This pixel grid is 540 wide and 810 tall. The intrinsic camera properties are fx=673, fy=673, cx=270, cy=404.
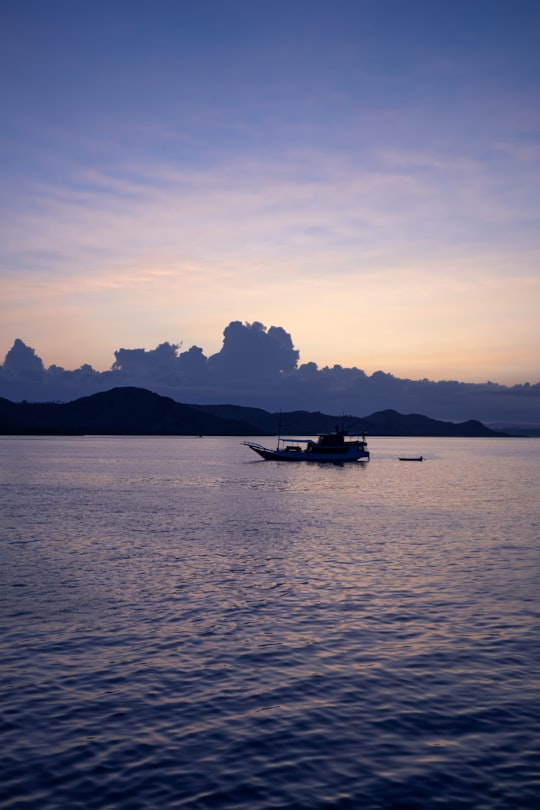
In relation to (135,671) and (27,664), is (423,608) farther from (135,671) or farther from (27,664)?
(27,664)

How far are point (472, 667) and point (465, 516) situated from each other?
49766mm

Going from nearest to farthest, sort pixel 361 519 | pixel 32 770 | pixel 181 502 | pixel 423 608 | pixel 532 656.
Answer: pixel 32 770 < pixel 532 656 < pixel 423 608 < pixel 361 519 < pixel 181 502

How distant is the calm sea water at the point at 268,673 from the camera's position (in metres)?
14.5

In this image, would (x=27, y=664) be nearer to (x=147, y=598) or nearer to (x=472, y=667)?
(x=147, y=598)

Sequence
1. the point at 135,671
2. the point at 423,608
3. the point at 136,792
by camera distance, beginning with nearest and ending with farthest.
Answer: the point at 136,792
the point at 135,671
the point at 423,608

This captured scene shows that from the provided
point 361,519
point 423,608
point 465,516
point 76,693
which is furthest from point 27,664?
point 465,516

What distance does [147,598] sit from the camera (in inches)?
1239

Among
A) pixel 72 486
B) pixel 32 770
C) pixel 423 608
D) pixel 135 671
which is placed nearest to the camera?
pixel 32 770

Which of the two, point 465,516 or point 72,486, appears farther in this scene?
point 72,486

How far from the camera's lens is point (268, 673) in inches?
848

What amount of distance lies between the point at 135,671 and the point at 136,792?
25.4 feet

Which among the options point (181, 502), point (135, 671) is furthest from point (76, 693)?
point (181, 502)

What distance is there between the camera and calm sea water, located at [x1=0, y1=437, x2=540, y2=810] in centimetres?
1455

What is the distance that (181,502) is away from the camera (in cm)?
8219
